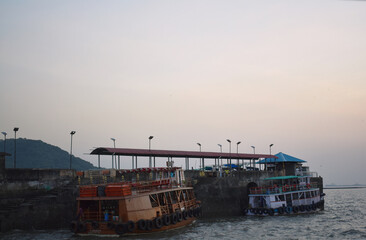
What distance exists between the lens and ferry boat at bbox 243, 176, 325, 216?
39438 millimetres

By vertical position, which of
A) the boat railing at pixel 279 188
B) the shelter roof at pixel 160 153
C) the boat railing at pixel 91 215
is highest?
the shelter roof at pixel 160 153

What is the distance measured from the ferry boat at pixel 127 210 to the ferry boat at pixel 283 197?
11.1 metres

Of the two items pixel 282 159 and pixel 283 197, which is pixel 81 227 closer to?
pixel 283 197

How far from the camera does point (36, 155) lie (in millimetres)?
139750

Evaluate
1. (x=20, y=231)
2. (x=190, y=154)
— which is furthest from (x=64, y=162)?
(x=20, y=231)

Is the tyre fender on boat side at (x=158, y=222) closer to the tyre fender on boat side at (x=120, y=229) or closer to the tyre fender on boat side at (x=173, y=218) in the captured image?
the tyre fender on boat side at (x=173, y=218)

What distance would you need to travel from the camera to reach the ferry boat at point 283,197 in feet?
129

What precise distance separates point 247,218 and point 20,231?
20.1 metres

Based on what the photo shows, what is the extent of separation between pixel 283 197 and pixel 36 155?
4575 inches

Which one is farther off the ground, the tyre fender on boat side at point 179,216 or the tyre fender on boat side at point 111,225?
the tyre fender on boat side at point 111,225

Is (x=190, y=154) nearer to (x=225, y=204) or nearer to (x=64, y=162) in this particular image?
(x=225, y=204)

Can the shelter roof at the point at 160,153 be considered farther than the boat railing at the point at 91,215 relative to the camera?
Yes

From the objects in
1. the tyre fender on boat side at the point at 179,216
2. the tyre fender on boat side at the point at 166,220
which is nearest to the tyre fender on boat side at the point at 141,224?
the tyre fender on boat side at the point at 166,220

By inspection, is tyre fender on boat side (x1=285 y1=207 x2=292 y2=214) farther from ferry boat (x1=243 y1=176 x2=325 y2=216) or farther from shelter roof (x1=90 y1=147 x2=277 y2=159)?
shelter roof (x1=90 y1=147 x2=277 y2=159)
